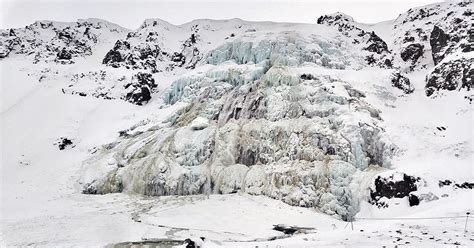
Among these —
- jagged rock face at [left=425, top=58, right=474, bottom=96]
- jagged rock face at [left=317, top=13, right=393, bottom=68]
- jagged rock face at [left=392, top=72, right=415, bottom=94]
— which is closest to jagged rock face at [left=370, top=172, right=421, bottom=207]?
jagged rock face at [left=425, top=58, right=474, bottom=96]

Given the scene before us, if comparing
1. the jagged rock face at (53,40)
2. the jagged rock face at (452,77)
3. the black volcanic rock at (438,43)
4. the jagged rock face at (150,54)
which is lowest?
the jagged rock face at (452,77)

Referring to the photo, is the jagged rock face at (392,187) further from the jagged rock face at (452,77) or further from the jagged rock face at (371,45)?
the jagged rock face at (371,45)

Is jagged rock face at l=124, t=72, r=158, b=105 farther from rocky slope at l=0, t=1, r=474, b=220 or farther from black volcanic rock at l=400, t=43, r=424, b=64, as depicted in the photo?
black volcanic rock at l=400, t=43, r=424, b=64

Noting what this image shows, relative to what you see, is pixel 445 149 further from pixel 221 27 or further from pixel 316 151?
pixel 221 27

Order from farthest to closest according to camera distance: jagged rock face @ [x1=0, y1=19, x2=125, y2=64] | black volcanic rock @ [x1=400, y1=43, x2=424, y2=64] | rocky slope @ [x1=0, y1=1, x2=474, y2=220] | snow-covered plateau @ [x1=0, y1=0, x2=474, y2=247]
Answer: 1. jagged rock face @ [x1=0, y1=19, x2=125, y2=64]
2. black volcanic rock @ [x1=400, y1=43, x2=424, y2=64]
3. rocky slope @ [x1=0, y1=1, x2=474, y2=220]
4. snow-covered plateau @ [x1=0, y1=0, x2=474, y2=247]

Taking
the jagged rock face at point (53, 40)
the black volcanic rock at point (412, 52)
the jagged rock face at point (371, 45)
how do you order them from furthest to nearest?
the jagged rock face at point (53, 40)
the black volcanic rock at point (412, 52)
the jagged rock face at point (371, 45)

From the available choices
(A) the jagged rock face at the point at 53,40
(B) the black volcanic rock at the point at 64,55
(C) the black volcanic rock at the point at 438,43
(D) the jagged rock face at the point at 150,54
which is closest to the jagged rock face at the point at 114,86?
(D) the jagged rock face at the point at 150,54
